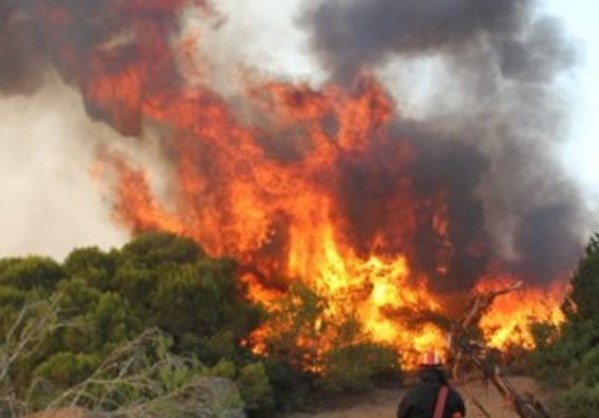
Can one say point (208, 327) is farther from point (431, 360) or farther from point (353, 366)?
point (431, 360)

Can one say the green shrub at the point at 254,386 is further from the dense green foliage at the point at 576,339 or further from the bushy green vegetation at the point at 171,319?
the dense green foliage at the point at 576,339

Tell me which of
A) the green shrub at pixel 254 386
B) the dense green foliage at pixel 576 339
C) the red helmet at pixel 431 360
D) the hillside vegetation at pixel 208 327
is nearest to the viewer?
the red helmet at pixel 431 360

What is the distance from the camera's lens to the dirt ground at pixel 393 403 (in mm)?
23203

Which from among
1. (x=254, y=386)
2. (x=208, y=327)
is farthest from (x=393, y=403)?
(x=208, y=327)

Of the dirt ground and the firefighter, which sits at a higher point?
the dirt ground

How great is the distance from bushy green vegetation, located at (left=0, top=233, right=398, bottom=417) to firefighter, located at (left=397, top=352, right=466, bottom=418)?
9142 mm

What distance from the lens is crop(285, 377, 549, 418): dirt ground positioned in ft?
76.1

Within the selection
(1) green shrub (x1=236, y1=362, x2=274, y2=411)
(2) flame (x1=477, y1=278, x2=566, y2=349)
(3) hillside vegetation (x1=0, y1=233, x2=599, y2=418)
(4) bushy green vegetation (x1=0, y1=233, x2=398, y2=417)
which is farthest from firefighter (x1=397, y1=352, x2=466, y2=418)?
(2) flame (x1=477, y1=278, x2=566, y2=349)

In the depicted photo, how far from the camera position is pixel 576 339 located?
24531 millimetres

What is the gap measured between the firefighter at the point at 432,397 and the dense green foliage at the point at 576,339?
13.3 meters

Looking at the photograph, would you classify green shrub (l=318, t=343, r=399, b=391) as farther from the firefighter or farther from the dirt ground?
the firefighter

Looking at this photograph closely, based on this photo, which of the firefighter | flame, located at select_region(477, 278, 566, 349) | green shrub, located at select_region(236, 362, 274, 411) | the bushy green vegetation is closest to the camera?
the firefighter

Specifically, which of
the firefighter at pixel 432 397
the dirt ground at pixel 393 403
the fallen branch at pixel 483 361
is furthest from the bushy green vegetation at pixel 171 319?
the firefighter at pixel 432 397

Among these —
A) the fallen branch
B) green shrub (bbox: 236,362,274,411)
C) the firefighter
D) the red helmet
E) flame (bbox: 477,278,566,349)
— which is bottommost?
the firefighter
